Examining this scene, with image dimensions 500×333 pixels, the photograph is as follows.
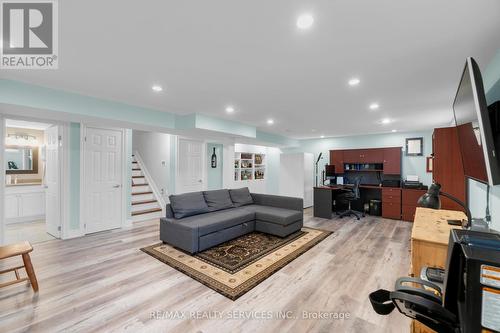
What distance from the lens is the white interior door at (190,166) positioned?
5797mm

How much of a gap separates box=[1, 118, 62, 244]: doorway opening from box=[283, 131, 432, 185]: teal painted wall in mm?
7108

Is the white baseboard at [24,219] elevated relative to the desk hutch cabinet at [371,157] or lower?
lower

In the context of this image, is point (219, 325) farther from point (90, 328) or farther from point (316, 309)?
point (90, 328)

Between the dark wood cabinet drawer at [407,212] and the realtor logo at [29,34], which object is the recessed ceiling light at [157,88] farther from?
the dark wood cabinet drawer at [407,212]

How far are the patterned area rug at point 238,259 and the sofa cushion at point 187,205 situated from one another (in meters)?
0.59

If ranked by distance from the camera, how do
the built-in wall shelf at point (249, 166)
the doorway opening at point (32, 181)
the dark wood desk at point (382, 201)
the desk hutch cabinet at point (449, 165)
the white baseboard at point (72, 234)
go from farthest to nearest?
1. the built-in wall shelf at point (249, 166)
2. the dark wood desk at point (382, 201)
3. the doorway opening at point (32, 181)
4. the white baseboard at point (72, 234)
5. the desk hutch cabinet at point (449, 165)

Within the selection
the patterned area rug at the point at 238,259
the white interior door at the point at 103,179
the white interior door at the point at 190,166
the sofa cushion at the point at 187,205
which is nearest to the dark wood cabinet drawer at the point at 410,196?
the patterned area rug at the point at 238,259

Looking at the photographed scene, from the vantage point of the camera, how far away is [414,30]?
1655mm

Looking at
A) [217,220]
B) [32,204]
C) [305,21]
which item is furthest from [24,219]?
[305,21]

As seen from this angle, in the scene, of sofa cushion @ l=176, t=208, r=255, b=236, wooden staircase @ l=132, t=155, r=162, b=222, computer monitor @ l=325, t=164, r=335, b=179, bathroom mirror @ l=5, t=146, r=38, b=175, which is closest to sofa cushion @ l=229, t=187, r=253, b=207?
sofa cushion @ l=176, t=208, r=255, b=236

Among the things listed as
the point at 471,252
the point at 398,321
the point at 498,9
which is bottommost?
the point at 398,321

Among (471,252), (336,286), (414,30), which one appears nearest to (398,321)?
(336,286)

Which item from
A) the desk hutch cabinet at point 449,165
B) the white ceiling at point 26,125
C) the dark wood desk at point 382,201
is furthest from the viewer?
the dark wood desk at point 382,201

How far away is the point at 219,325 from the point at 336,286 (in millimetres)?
1404
